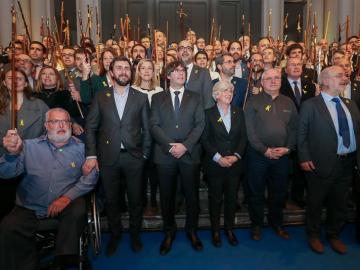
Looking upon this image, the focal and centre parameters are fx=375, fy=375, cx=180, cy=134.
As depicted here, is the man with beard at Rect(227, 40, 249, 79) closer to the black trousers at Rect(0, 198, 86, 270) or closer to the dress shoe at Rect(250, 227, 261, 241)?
the dress shoe at Rect(250, 227, 261, 241)

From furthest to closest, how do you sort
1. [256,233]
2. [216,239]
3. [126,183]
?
1. [256,233]
2. [216,239]
3. [126,183]

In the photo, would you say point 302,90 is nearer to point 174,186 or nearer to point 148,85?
point 148,85

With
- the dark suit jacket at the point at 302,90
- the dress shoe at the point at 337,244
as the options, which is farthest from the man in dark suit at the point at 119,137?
the dress shoe at the point at 337,244

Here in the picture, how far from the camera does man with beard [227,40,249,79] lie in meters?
5.09

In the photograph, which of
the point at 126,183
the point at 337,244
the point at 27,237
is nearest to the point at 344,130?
the point at 337,244

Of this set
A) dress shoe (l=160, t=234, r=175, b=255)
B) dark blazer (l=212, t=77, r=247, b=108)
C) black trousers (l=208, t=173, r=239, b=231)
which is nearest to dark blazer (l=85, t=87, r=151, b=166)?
black trousers (l=208, t=173, r=239, b=231)

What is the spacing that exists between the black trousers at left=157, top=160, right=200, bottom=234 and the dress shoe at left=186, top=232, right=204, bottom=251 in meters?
0.16

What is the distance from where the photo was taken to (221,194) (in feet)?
12.2

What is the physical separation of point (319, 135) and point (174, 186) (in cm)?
A: 146

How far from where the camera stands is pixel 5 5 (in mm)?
8828

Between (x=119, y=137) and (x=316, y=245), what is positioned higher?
(x=119, y=137)

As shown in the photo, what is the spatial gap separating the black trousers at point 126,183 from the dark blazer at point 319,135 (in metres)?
1.57

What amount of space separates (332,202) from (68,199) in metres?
2.47

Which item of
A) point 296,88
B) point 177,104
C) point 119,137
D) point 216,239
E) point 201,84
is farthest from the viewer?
point 201,84
